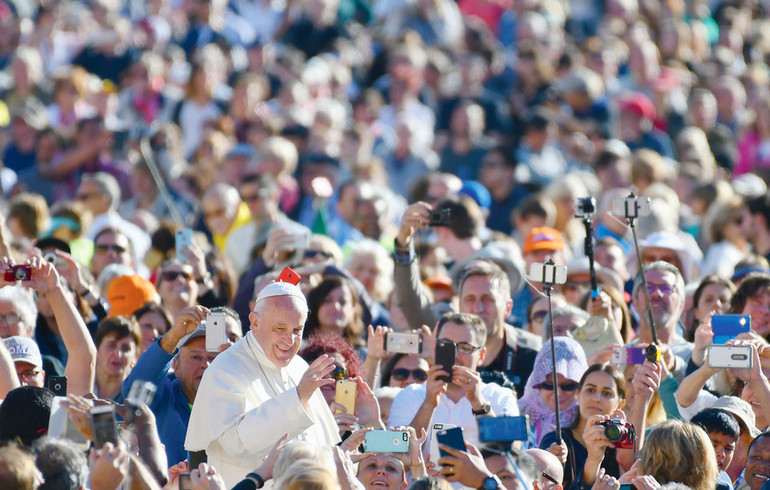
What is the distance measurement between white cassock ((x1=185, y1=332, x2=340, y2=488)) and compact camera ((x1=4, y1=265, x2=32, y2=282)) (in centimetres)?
109

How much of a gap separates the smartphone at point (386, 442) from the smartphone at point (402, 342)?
4.87 feet

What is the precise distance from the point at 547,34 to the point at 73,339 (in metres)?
11.4

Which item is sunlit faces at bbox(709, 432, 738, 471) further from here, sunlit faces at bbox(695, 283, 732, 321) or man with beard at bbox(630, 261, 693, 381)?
sunlit faces at bbox(695, 283, 732, 321)

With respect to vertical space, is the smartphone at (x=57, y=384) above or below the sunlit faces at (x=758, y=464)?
above

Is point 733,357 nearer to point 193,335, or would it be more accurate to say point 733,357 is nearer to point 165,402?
point 193,335

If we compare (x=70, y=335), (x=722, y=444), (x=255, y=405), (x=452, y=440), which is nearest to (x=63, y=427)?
(x=255, y=405)

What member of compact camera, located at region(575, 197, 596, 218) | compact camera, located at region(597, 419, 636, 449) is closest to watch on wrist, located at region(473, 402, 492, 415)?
compact camera, located at region(597, 419, 636, 449)

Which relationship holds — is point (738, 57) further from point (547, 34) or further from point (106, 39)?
point (106, 39)

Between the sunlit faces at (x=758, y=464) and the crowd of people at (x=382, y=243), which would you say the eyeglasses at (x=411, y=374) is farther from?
the sunlit faces at (x=758, y=464)

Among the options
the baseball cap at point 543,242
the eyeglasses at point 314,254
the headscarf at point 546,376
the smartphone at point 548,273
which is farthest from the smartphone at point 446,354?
the baseball cap at point 543,242

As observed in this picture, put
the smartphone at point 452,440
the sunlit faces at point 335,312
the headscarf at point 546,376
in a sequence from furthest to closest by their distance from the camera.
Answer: the sunlit faces at point 335,312
the headscarf at point 546,376
the smartphone at point 452,440

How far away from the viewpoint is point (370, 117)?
1595 cm

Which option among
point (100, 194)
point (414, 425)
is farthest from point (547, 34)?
point (414, 425)

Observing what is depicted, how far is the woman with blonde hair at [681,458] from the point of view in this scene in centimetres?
670
